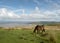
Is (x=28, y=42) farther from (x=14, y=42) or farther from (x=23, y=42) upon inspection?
(x=14, y=42)

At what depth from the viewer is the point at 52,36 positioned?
959 centimetres

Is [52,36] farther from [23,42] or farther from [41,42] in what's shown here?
[23,42]

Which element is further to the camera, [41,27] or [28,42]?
[41,27]

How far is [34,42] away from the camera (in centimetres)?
909

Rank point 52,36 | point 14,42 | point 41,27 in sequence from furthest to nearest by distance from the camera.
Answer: point 41,27
point 52,36
point 14,42

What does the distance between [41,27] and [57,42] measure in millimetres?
5627

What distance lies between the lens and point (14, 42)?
29.5ft

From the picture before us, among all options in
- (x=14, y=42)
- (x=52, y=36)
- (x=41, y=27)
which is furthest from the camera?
(x=41, y=27)

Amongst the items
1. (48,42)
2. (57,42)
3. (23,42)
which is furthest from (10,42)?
(57,42)

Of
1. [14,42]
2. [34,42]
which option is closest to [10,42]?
[14,42]

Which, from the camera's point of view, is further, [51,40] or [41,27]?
[41,27]

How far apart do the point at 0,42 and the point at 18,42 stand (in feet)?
4.04

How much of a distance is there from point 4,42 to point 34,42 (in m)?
2.05

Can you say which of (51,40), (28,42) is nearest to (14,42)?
(28,42)
